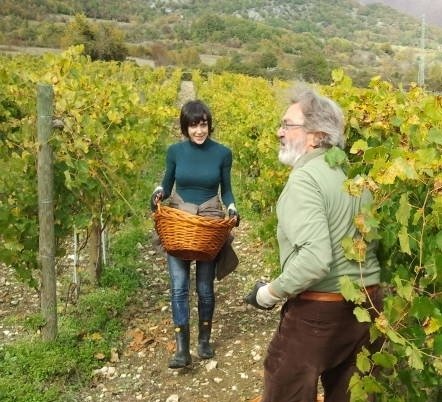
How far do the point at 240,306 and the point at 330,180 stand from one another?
2.80 metres

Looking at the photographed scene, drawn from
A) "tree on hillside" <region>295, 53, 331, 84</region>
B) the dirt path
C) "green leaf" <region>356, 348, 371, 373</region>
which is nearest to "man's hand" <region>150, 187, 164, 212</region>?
the dirt path

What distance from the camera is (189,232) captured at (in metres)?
3.12

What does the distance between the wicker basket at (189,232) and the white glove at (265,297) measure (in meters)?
0.92

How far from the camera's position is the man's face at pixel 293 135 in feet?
7.13

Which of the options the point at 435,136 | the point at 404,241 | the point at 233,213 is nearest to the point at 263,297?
the point at 404,241

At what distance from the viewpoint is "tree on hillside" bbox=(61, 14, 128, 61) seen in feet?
153

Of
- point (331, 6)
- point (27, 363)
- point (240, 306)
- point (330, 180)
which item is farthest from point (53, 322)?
point (331, 6)

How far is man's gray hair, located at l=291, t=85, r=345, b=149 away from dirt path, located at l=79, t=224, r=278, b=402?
188 cm

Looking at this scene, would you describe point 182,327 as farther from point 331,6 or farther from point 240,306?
point 331,6

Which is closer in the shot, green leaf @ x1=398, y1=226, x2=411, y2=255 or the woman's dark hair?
green leaf @ x1=398, y1=226, x2=411, y2=255

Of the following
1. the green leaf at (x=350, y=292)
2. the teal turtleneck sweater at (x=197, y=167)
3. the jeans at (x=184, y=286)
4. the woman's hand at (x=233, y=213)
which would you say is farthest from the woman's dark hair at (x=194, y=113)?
the green leaf at (x=350, y=292)

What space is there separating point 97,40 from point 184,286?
4995cm

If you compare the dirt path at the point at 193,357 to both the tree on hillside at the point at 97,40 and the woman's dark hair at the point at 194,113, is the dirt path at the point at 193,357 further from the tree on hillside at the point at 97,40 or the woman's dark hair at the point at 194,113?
the tree on hillside at the point at 97,40

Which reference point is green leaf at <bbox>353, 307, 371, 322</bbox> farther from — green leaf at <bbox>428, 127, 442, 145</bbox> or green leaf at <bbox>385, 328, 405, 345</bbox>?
green leaf at <bbox>428, 127, 442, 145</bbox>
